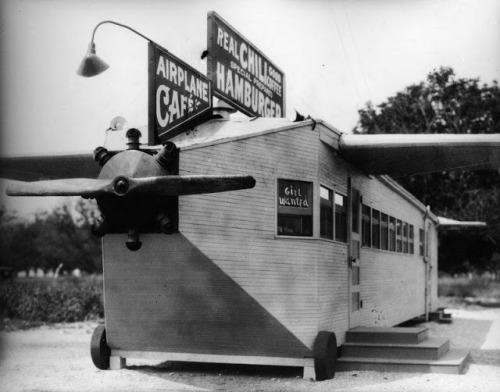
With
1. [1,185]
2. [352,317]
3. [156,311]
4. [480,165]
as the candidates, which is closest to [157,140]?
[156,311]

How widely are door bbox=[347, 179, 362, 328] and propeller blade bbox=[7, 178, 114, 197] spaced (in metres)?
5.25

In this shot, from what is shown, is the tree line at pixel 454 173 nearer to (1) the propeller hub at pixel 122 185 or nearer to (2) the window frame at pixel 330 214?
(2) the window frame at pixel 330 214

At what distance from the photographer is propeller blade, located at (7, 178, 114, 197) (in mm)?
7023

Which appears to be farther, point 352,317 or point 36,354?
point 36,354

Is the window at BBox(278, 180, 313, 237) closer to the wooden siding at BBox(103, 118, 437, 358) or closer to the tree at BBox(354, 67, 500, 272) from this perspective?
the wooden siding at BBox(103, 118, 437, 358)

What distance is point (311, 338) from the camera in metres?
9.01

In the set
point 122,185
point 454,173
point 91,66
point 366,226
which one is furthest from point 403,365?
point 454,173

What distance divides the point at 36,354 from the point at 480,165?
334 inches

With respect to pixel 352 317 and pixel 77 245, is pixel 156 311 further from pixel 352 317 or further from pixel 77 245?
pixel 77 245

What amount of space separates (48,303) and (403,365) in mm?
12115

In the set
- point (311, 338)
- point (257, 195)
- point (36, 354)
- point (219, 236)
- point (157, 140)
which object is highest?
point (157, 140)

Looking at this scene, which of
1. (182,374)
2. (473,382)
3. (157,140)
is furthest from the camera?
(182,374)

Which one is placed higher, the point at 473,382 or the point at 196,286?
the point at 196,286

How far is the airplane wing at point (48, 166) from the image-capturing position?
1058 cm
